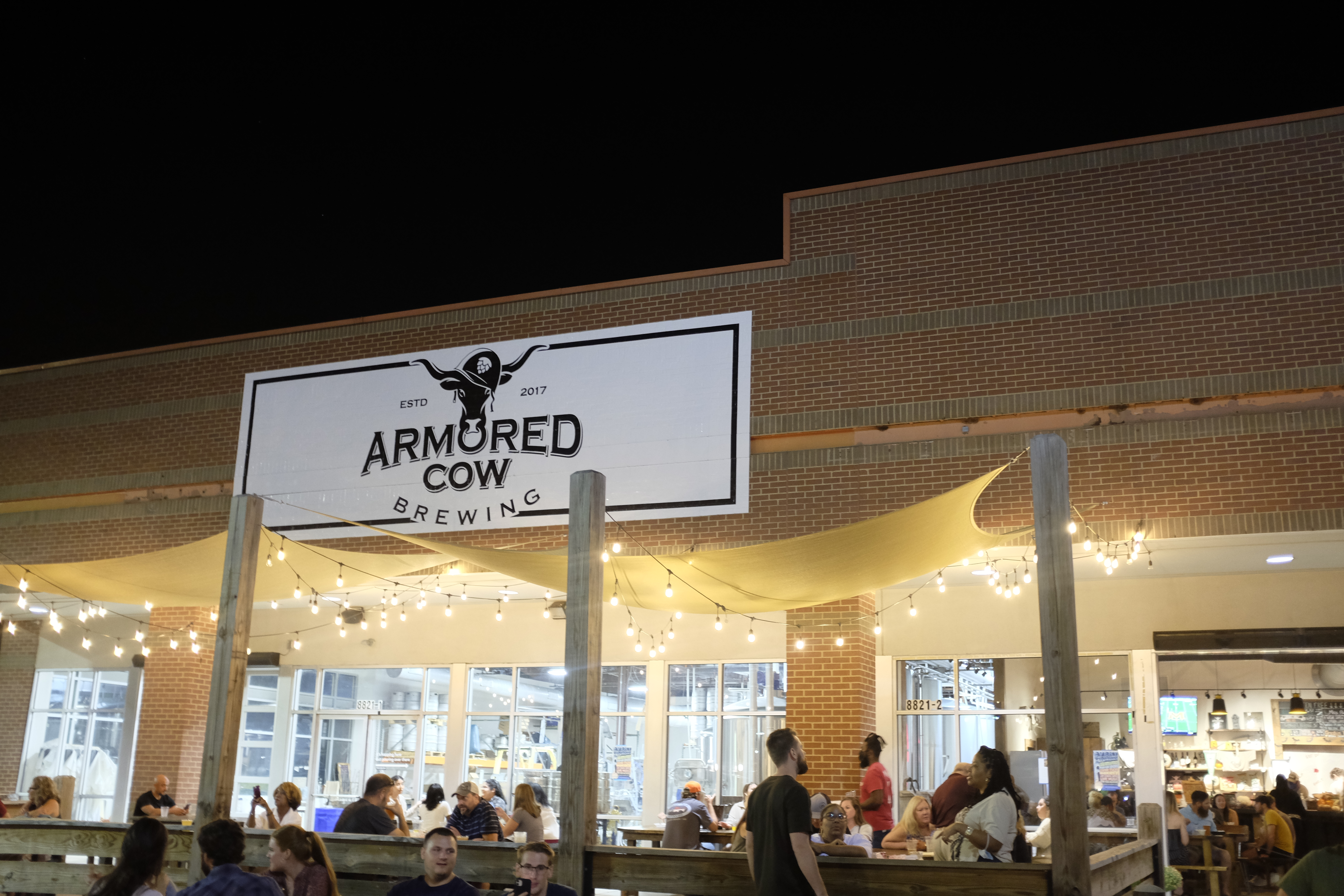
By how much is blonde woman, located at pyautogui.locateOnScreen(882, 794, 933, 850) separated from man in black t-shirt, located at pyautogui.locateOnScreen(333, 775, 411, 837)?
3312 mm

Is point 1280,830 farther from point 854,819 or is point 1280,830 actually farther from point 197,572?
point 197,572

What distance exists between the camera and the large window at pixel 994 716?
39.4 feet

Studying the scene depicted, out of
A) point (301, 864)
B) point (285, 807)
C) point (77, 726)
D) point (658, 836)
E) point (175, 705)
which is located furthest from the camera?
point (77, 726)

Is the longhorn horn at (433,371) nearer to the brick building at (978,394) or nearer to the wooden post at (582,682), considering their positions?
the brick building at (978,394)

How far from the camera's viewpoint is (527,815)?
8.52m

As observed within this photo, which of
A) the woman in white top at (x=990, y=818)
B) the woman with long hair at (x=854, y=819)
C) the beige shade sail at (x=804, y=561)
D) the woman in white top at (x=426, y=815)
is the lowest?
the woman in white top at (x=426, y=815)

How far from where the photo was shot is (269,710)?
16.2 meters

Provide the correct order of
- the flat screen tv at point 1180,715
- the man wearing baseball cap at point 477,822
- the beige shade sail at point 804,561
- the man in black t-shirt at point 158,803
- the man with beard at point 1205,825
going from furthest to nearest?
the flat screen tv at point 1180,715
the man with beard at point 1205,825
the man in black t-shirt at point 158,803
the man wearing baseball cap at point 477,822
the beige shade sail at point 804,561

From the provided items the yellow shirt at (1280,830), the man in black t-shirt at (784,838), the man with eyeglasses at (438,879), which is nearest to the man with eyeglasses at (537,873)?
the man with eyeglasses at (438,879)

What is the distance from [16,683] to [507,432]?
35.6ft

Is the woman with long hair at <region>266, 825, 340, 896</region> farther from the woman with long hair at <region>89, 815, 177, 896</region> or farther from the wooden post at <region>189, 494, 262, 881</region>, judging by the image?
the wooden post at <region>189, 494, 262, 881</region>

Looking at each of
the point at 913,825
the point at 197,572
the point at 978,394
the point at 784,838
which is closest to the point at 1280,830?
the point at 978,394

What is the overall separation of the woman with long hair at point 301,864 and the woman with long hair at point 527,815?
9.78ft

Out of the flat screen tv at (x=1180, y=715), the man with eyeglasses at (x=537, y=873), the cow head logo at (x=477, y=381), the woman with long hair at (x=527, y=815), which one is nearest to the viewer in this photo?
the man with eyeglasses at (x=537, y=873)
